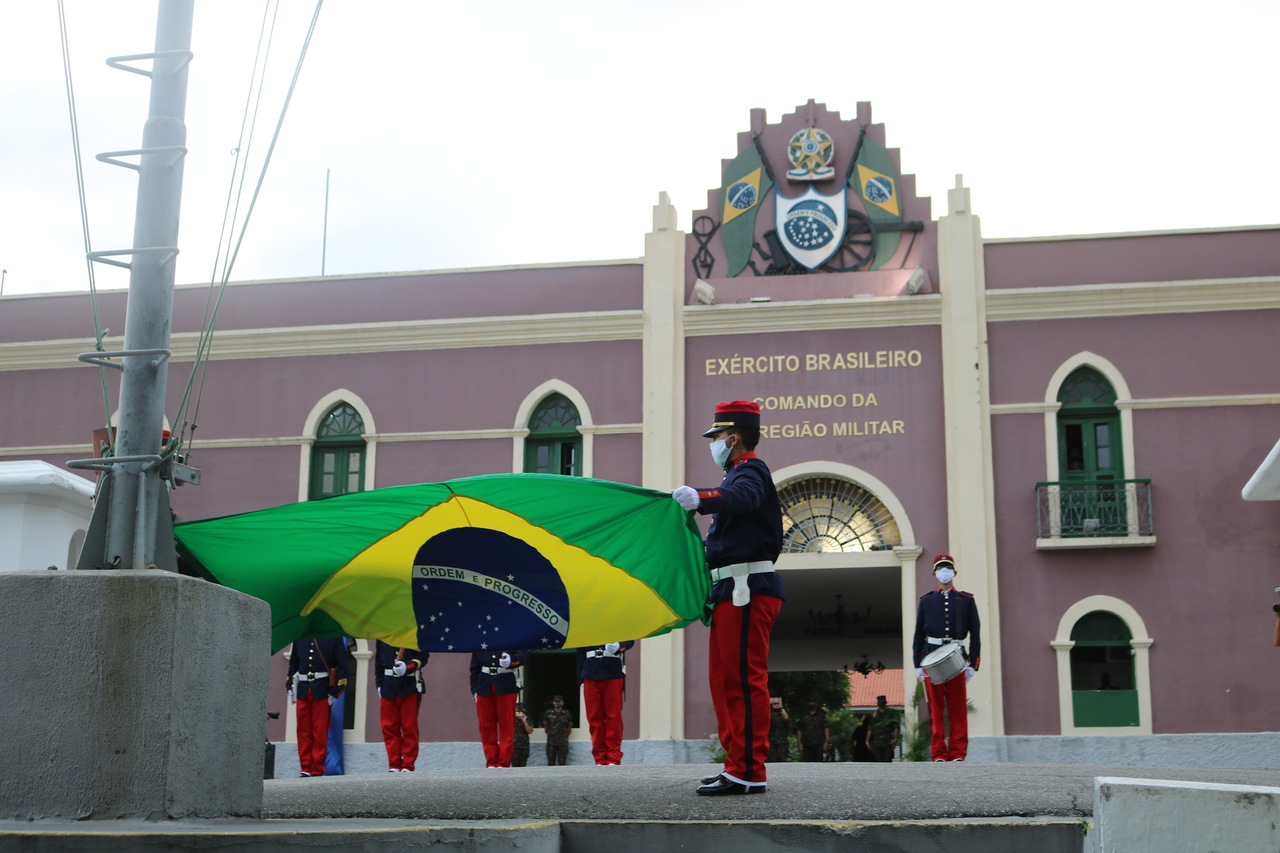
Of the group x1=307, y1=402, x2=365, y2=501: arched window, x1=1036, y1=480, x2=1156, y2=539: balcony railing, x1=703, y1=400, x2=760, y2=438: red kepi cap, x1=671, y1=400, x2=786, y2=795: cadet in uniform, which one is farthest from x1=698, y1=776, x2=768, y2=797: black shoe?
x1=307, y1=402, x2=365, y2=501: arched window

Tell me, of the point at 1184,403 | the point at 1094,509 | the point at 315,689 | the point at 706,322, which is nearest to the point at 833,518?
the point at 706,322

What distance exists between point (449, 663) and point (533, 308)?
18.2ft

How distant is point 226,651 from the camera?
17.1 ft

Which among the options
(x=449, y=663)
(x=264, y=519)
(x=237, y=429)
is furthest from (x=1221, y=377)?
(x=264, y=519)

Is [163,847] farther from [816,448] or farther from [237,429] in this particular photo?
[237,429]

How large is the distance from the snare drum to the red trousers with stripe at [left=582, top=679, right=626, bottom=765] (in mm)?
2936

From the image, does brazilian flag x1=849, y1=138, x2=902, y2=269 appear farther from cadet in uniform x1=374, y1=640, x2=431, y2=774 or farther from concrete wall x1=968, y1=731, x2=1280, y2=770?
cadet in uniform x1=374, y1=640, x2=431, y2=774

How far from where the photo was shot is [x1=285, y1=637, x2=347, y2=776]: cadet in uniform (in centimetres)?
1345

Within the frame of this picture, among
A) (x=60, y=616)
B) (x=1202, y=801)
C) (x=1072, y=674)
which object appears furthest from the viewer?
(x=1072, y=674)

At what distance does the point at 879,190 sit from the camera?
2180cm

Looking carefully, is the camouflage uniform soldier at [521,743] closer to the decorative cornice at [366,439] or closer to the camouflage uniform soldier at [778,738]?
the camouflage uniform soldier at [778,738]

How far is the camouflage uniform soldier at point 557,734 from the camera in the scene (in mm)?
19500

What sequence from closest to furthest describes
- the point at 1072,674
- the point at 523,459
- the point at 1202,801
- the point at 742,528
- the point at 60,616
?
the point at 1202,801 < the point at 60,616 < the point at 742,528 < the point at 1072,674 < the point at 523,459

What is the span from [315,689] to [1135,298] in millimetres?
13108
